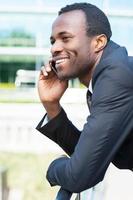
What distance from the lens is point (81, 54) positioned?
1.14 m

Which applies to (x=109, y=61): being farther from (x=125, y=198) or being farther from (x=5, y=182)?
(x=5, y=182)

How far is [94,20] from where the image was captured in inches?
45.5

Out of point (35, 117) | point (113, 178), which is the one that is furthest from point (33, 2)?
point (113, 178)

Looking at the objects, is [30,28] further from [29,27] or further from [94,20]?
[94,20]

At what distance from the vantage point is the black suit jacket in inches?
40.9

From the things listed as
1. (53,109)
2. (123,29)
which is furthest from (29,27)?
(53,109)

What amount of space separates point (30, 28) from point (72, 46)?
2.73 metres

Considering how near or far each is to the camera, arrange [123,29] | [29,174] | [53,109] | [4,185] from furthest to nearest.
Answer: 1. [123,29]
2. [29,174]
3. [4,185]
4. [53,109]

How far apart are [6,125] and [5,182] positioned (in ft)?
2.21

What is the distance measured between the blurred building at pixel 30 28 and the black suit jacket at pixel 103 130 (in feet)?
8.64

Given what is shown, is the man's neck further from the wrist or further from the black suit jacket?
the wrist

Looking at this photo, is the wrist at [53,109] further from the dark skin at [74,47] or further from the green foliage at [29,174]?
the green foliage at [29,174]

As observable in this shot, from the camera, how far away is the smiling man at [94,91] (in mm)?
1045

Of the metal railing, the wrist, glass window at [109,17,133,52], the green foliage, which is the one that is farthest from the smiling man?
glass window at [109,17,133,52]
